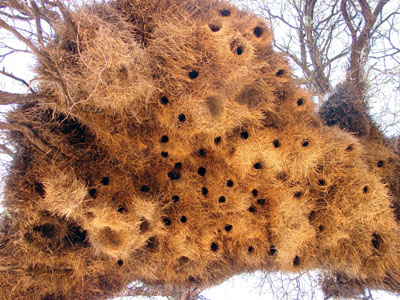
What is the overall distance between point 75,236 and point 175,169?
46.0 inches

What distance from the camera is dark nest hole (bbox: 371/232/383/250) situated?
2.85m

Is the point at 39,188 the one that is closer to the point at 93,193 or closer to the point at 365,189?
the point at 93,193

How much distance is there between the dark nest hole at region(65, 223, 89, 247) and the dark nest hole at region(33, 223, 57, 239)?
5.2 inches

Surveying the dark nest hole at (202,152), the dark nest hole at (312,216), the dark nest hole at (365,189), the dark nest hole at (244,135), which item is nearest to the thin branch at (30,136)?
the dark nest hole at (202,152)

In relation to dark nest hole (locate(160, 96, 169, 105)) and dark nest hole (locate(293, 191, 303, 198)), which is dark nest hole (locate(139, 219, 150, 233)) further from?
dark nest hole (locate(293, 191, 303, 198))

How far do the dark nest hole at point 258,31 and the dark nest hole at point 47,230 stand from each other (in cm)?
257

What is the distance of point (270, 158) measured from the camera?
110 inches

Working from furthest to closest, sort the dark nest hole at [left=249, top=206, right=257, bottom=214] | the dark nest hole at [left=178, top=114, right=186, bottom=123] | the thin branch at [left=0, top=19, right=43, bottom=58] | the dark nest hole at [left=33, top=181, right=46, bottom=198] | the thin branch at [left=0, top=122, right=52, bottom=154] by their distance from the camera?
the dark nest hole at [left=249, top=206, right=257, bottom=214], the dark nest hole at [left=178, top=114, right=186, bottom=123], the dark nest hole at [left=33, top=181, right=46, bottom=198], the thin branch at [left=0, top=122, right=52, bottom=154], the thin branch at [left=0, top=19, right=43, bottom=58]

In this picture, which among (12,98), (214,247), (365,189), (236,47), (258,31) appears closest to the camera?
(12,98)

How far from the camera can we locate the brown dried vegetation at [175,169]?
8.17 feet

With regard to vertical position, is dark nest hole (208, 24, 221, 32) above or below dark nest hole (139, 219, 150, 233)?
above

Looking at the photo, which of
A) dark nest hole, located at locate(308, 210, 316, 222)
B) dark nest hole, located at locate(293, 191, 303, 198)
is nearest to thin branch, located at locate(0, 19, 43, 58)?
dark nest hole, located at locate(293, 191, 303, 198)

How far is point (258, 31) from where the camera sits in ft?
8.82

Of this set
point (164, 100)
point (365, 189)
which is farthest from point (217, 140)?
point (365, 189)
